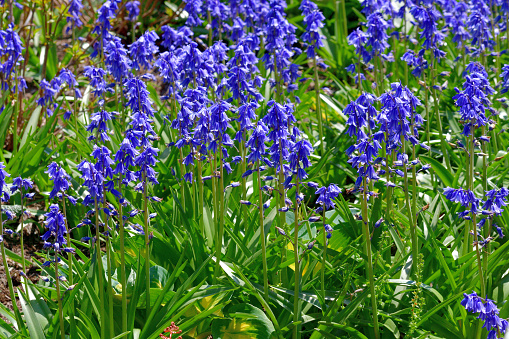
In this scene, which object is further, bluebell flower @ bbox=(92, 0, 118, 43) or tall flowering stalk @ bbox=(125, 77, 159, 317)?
bluebell flower @ bbox=(92, 0, 118, 43)

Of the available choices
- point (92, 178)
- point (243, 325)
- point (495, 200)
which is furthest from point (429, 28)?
point (92, 178)

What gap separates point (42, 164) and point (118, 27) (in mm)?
4791

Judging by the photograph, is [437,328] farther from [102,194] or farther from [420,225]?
[102,194]

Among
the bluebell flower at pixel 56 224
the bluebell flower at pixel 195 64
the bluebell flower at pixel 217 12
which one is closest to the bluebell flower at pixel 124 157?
the bluebell flower at pixel 56 224

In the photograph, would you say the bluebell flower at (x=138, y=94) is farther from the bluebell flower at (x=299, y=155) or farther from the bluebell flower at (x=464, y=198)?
the bluebell flower at (x=464, y=198)

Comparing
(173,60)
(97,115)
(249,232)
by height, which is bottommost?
(249,232)

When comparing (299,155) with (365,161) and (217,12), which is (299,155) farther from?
(217,12)

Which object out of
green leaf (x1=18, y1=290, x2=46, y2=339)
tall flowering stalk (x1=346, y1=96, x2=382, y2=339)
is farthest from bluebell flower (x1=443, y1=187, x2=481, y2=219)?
green leaf (x1=18, y1=290, x2=46, y2=339)

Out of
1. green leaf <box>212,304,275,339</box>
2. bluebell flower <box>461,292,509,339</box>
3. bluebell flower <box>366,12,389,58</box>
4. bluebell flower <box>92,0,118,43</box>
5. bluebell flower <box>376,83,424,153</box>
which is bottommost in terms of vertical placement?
green leaf <box>212,304,275,339</box>

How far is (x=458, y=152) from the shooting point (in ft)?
19.4

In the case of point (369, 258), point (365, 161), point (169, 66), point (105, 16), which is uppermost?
point (105, 16)

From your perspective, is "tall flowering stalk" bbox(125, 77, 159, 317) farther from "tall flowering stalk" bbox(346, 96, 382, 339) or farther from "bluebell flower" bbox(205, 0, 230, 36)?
"bluebell flower" bbox(205, 0, 230, 36)

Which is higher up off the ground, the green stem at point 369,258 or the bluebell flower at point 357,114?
the bluebell flower at point 357,114

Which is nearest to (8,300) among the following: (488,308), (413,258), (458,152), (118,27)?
(413,258)
